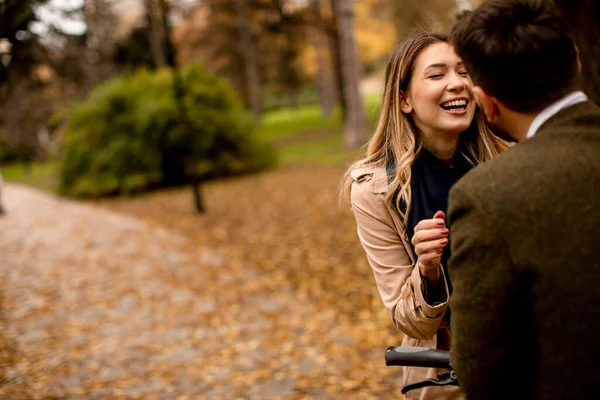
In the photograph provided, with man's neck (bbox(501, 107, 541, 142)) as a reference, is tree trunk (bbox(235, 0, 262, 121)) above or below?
above

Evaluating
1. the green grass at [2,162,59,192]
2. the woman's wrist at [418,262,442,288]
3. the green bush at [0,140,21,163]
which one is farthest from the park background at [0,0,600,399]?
the green bush at [0,140,21,163]

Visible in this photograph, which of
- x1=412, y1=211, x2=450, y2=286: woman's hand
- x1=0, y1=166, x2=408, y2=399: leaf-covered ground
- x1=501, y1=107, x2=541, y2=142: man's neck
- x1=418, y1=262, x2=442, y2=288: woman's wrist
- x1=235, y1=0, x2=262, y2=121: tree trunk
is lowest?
x1=0, y1=166, x2=408, y2=399: leaf-covered ground

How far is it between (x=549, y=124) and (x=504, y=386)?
570 millimetres

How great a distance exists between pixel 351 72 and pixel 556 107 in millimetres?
16828

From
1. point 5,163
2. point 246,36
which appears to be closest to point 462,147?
point 246,36

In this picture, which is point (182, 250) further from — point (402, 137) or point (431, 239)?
point (431, 239)

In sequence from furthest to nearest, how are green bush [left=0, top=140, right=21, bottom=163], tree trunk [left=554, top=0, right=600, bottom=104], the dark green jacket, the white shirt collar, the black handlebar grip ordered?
green bush [left=0, top=140, right=21, bottom=163] → tree trunk [left=554, top=0, right=600, bottom=104] → the black handlebar grip → the white shirt collar → the dark green jacket

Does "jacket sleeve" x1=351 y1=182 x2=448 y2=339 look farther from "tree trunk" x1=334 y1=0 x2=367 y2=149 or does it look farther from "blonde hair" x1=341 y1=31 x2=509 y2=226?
"tree trunk" x1=334 y1=0 x2=367 y2=149

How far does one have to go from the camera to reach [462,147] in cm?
213

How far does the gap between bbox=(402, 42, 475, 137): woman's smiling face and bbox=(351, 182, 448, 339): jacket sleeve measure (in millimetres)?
324

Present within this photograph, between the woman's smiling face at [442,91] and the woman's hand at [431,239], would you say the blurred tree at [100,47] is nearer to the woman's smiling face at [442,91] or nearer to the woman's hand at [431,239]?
the woman's smiling face at [442,91]

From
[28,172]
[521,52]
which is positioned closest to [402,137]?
[521,52]

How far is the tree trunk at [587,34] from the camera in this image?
4078mm

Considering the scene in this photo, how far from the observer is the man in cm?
115
